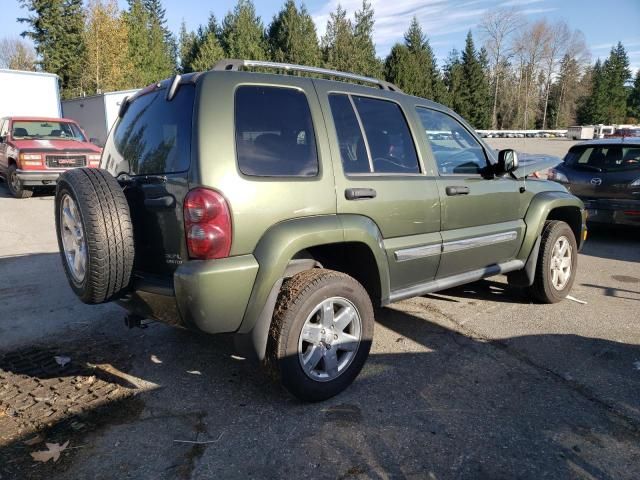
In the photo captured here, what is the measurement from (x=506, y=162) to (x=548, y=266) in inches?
50.1

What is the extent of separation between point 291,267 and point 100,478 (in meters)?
1.47

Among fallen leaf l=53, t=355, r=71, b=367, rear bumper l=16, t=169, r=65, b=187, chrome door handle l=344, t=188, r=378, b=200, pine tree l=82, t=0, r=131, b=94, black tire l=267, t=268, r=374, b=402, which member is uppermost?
pine tree l=82, t=0, r=131, b=94

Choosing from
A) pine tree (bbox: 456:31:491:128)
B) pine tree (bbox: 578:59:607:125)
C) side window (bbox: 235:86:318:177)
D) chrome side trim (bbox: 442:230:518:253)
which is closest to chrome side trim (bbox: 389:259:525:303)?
chrome side trim (bbox: 442:230:518:253)

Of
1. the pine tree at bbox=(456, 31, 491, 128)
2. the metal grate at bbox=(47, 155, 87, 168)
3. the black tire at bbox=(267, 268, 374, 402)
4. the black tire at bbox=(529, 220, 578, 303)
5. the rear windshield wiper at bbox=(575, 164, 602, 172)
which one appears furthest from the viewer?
the pine tree at bbox=(456, 31, 491, 128)

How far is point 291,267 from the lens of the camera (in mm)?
3160

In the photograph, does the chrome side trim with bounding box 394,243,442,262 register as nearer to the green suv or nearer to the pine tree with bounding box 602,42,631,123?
the green suv

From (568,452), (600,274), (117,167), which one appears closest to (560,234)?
(600,274)

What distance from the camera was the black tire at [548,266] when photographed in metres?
4.83

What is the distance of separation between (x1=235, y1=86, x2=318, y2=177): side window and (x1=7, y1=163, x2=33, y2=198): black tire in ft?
37.3

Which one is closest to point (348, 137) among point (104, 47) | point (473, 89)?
point (104, 47)

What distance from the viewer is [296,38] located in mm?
45719

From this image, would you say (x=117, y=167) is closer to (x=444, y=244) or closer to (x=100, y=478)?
(x=100, y=478)

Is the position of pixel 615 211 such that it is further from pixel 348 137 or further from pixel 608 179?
pixel 348 137

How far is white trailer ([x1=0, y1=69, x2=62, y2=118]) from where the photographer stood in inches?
639
